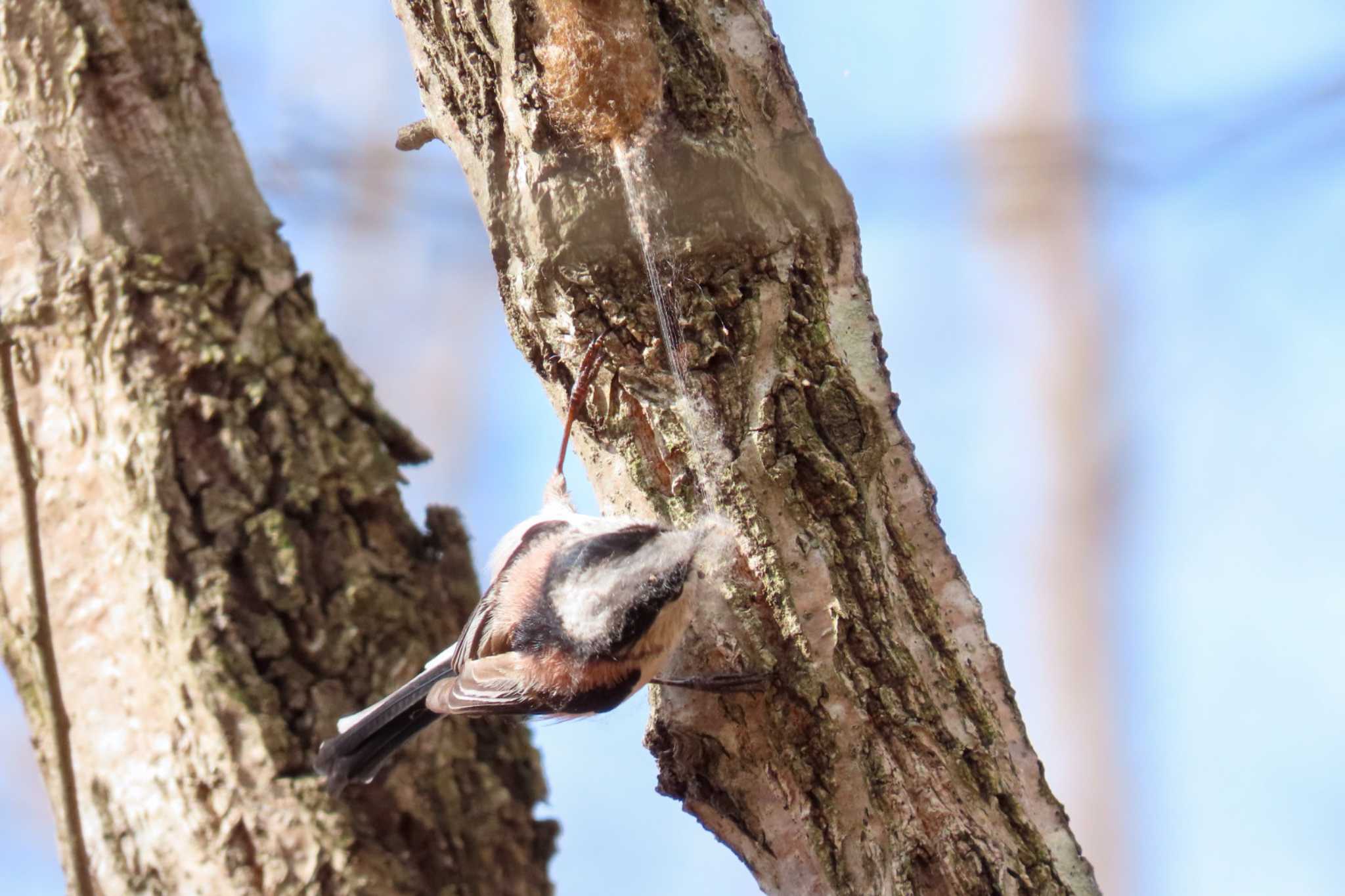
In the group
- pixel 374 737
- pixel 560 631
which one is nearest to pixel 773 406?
pixel 560 631

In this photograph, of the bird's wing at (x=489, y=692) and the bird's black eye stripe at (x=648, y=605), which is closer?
the bird's black eye stripe at (x=648, y=605)

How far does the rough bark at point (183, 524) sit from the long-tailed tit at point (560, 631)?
0.25 meters

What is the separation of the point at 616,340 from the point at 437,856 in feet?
5.72

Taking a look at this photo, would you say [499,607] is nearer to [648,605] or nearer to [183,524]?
[648,605]

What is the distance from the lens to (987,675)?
209cm

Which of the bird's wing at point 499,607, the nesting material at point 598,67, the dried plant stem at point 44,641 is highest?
the nesting material at point 598,67

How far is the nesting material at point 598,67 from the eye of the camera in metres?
1.82

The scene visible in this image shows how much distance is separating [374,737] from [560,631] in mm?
558

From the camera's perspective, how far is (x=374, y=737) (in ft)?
8.90

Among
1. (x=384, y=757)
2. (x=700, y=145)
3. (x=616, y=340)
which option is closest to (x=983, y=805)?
(x=616, y=340)

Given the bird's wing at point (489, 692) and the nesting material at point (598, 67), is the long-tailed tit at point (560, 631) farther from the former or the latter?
the nesting material at point (598, 67)

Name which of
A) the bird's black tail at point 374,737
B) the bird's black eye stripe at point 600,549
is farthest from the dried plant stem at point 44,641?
the bird's black eye stripe at point 600,549

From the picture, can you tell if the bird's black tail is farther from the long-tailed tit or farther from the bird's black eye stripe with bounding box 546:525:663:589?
the bird's black eye stripe with bounding box 546:525:663:589

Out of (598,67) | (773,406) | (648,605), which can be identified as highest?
(598,67)
